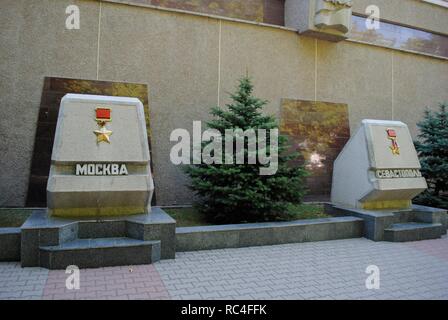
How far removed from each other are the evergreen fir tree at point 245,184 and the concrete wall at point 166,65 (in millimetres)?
2009

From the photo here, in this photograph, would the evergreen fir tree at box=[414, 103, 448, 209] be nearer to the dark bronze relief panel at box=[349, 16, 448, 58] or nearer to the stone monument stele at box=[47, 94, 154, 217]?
the dark bronze relief panel at box=[349, 16, 448, 58]

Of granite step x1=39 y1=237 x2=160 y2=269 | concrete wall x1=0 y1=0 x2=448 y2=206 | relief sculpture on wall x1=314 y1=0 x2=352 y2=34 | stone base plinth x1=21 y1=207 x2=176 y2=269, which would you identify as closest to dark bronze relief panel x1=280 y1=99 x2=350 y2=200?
concrete wall x1=0 y1=0 x2=448 y2=206

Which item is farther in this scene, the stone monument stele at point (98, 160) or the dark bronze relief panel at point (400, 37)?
the dark bronze relief panel at point (400, 37)

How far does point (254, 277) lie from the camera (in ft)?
15.9

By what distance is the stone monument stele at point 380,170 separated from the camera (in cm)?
766

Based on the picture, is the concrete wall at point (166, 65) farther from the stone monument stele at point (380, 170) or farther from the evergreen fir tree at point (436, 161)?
the stone monument stele at point (380, 170)

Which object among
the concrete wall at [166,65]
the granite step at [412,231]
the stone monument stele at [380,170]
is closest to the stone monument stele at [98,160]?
the concrete wall at [166,65]

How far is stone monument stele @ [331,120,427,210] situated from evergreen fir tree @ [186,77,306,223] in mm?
1616

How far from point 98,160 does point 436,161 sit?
8.56 metres

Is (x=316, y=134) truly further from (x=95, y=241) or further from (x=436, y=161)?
(x=95, y=241)

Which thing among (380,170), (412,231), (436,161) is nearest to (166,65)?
(380,170)

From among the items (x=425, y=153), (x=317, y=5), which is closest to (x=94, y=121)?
(x=317, y=5)
